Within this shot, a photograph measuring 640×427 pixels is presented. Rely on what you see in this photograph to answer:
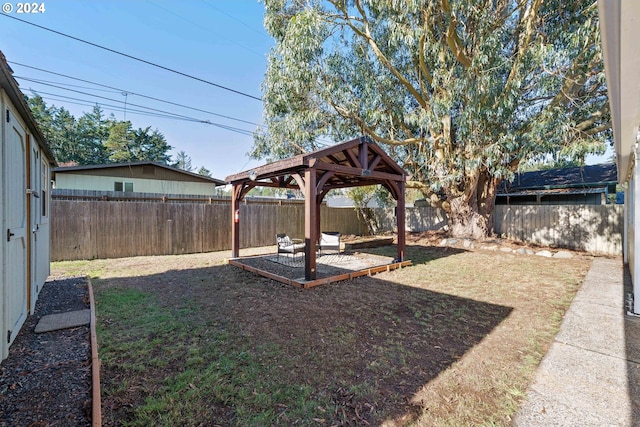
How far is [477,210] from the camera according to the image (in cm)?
1025

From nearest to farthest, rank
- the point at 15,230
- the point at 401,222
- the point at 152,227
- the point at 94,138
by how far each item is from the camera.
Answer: the point at 15,230 < the point at 401,222 < the point at 152,227 < the point at 94,138

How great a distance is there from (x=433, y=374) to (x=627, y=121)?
3329mm

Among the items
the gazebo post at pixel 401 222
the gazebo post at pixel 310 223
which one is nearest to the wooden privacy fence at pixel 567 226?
the gazebo post at pixel 401 222

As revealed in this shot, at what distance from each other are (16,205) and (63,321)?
1.48 meters

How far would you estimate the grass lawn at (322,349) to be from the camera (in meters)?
1.94

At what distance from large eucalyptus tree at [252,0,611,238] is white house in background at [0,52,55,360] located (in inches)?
267

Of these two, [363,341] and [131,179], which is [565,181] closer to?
[363,341]

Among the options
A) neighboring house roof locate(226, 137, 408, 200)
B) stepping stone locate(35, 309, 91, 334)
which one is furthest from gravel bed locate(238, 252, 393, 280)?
stepping stone locate(35, 309, 91, 334)

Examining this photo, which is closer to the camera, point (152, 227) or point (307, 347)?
point (307, 347)

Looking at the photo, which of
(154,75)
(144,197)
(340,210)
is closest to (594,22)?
(340,210)

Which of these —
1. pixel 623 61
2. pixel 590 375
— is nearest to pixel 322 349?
pixel 590 375

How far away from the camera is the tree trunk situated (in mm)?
10062

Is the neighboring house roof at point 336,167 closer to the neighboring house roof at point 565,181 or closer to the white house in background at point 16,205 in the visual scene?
the white house in background at point 16,205

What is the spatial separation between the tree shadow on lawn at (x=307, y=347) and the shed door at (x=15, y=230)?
0.82 metres
